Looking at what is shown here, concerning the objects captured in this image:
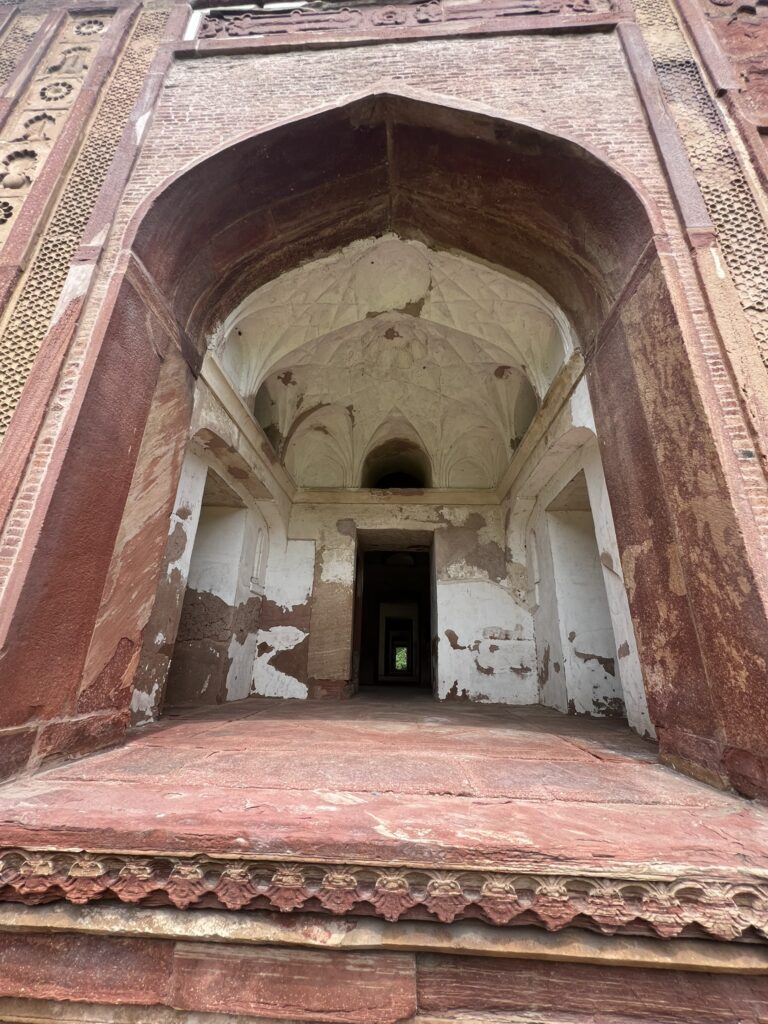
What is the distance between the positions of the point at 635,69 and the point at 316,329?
137 inches

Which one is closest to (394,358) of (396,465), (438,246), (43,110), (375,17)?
(438,246)

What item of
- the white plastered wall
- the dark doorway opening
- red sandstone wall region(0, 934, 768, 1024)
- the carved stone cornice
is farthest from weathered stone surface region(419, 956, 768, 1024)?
the dark doorway opening

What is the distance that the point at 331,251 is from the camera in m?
4.53

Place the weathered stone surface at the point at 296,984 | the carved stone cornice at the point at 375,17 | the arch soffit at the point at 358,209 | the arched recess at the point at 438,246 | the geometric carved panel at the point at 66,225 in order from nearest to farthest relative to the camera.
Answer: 1. the weathered stone surface at the point at 296,984
2. the arched recess at the point at 438,246
3. the geometric carved panel at the point at 66,225
4. the arch soffit at the point at 358,209
5. the carved stone cornice at the point at 375,17

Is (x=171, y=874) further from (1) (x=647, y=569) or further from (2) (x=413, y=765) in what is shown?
(1) (x=647, y=569)

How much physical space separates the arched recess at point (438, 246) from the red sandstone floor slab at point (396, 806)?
45cm

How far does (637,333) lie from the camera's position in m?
2.95

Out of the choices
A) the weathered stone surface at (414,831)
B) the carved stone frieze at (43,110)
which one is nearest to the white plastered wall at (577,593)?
the weathered stone surface at (414,831)

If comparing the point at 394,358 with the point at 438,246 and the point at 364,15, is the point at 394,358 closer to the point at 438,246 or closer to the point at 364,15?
the point at 438,246

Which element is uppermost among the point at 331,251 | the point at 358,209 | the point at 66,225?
the point at 358,209

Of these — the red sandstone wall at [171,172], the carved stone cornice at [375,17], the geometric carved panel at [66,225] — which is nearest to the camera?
the red sandstone wall at [171,172]

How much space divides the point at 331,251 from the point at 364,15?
2182mm

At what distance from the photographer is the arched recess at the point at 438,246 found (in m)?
2.26

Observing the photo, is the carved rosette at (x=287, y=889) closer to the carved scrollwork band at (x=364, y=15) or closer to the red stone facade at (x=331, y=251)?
the red stone facade at (x=331, y=251)
